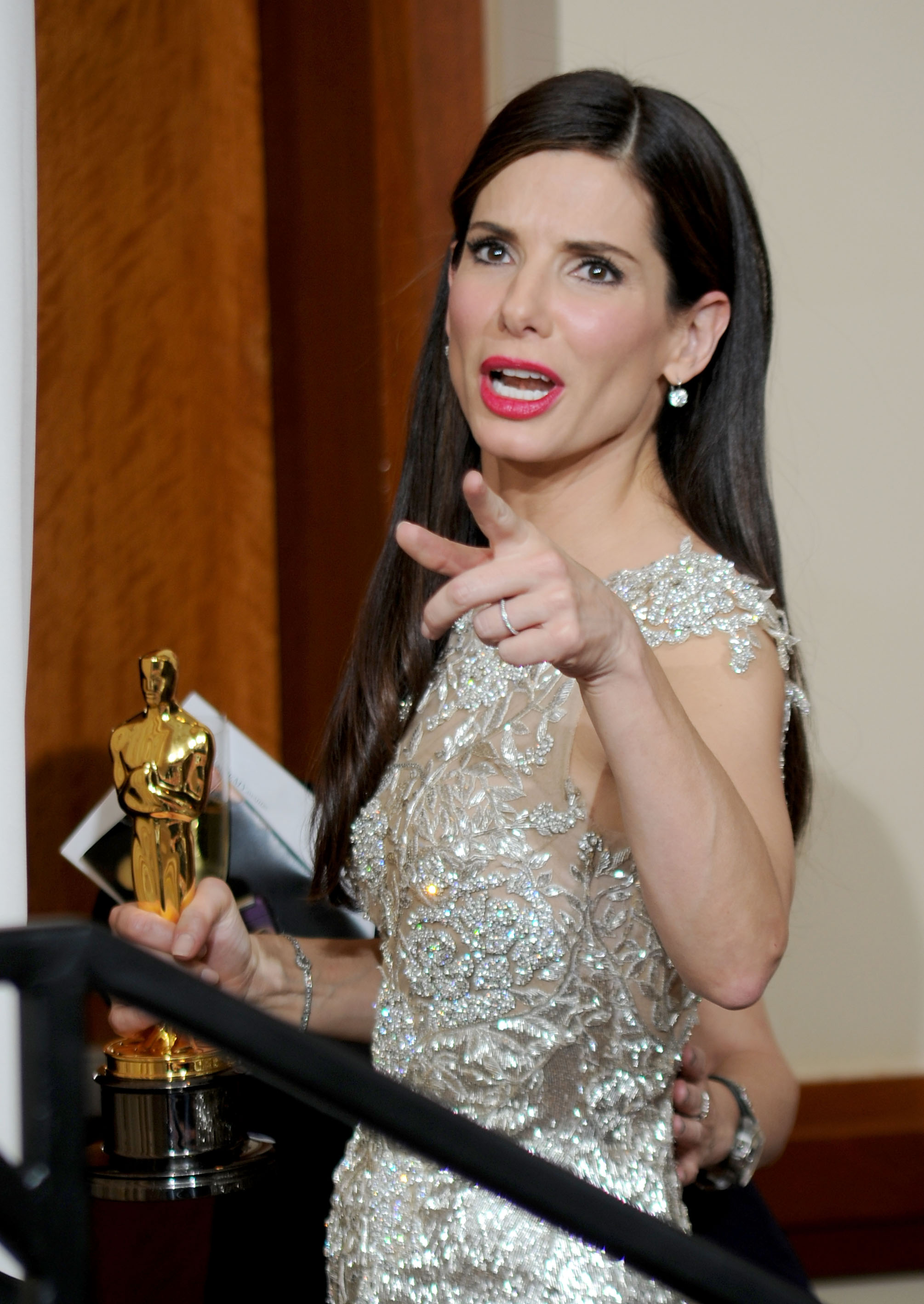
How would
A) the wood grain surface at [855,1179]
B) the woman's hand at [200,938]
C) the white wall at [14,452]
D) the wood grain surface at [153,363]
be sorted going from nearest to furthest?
the white wall at [14,452] < the woman's hand at [200,938] < the wood grain surface at [855,1179] < the wood grain surface at [153,363]

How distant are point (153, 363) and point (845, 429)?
113cm

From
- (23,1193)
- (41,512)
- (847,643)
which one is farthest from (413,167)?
(23,1193)

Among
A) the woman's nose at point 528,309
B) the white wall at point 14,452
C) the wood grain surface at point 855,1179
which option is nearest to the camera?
the white wall at point 14,452

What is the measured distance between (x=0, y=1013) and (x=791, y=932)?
1.44 meters

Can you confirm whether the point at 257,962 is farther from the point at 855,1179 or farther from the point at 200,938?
the point at 855,1179

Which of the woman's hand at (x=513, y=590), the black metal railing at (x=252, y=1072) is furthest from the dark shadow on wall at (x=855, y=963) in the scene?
the black metal railing at (x=252, y=1072)

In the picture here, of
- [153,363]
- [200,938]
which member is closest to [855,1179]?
[200,938]

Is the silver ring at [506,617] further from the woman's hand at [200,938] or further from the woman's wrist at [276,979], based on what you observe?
the woman's wrist at [276,979]

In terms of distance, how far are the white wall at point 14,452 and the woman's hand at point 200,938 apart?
10 centimetres

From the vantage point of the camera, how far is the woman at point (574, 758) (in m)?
0.95

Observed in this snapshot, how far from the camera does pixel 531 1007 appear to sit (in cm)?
111

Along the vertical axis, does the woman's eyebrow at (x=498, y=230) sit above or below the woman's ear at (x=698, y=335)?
above

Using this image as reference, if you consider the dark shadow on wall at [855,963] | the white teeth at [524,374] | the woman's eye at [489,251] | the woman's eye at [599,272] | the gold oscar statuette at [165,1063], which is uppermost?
the woman's eye at [489,251]

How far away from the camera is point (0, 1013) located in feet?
2.98
